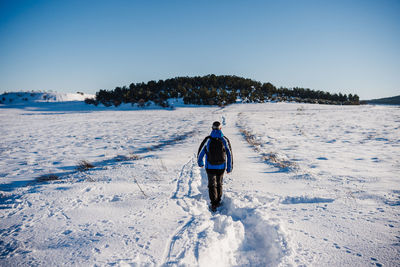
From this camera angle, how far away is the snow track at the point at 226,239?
7.94 feet

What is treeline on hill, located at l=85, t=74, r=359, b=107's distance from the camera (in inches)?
1713

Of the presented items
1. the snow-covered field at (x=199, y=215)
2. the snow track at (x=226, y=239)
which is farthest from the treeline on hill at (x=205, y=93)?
the snow track at (x=226, y=239)

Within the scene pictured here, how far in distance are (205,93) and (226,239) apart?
41.3 meters

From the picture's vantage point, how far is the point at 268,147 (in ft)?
29.3

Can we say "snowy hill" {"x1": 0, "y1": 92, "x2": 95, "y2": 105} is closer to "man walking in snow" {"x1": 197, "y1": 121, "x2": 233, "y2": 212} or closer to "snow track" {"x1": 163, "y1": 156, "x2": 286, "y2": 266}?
"man walking in snow" {"x1": 197, "y1": 121, "x2": 233, "y2": 212}

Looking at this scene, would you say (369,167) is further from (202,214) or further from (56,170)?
(56,170)

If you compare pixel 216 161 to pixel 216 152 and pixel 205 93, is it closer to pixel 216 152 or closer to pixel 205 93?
pixel 216 152

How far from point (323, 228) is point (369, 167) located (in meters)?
4.61

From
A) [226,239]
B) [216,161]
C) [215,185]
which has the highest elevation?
[216,161]

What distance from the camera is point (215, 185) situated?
403 cm

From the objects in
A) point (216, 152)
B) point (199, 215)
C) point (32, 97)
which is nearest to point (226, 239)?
point (199, 215)

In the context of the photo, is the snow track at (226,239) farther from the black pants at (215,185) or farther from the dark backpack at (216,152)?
the dark backpack at (216,152)

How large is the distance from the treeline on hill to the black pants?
123ft

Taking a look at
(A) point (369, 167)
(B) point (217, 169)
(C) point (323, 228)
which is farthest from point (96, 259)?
(A) point (369, 167)
